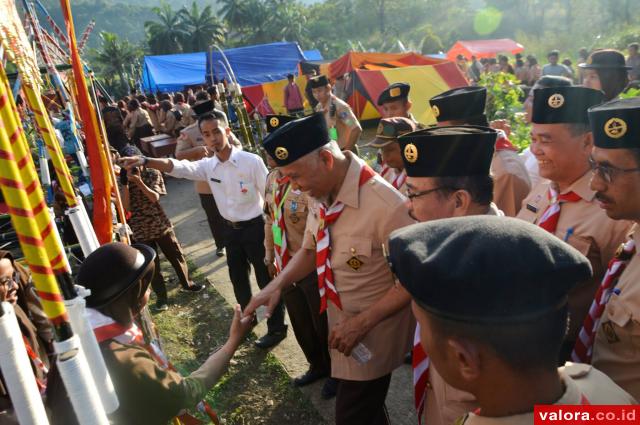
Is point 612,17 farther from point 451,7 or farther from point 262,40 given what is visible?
point 262,40

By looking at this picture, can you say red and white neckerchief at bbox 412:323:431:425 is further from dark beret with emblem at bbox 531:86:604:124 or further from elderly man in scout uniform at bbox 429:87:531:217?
elderly man in scout uniform at bbox 429:87:531:217

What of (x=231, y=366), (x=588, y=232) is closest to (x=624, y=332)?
(x=588, y=232)

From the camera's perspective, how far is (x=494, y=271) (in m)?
0.95

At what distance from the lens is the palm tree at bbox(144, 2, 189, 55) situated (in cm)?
5875

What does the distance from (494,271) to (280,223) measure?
8.50ft

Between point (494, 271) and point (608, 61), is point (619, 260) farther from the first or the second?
point (608, 61)

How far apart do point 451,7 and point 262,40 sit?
32432 mm

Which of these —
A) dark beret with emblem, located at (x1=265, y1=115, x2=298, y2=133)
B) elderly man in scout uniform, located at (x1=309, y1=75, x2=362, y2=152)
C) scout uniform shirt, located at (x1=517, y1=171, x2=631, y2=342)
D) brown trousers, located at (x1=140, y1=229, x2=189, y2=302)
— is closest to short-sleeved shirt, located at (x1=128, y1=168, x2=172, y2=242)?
brown trousers, located at (x1=140, y1=229, x2=189, y2=302)

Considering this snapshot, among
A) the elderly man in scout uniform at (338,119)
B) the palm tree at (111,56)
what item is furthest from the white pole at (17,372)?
the palm tree at (111,56)

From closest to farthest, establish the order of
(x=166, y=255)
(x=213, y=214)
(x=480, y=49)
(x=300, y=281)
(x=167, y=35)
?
(x=300, y=281)
(x=166, y=255)
(x=213, y=214)
(x=480, y=49)
(x=167, y=35)

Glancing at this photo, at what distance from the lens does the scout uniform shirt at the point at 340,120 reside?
6.34 m

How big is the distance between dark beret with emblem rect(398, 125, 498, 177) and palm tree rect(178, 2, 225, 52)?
64511 mm

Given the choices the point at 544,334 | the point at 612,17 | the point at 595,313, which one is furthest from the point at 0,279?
the point at 612,17

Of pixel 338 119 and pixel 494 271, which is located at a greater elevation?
pixel 494 271
